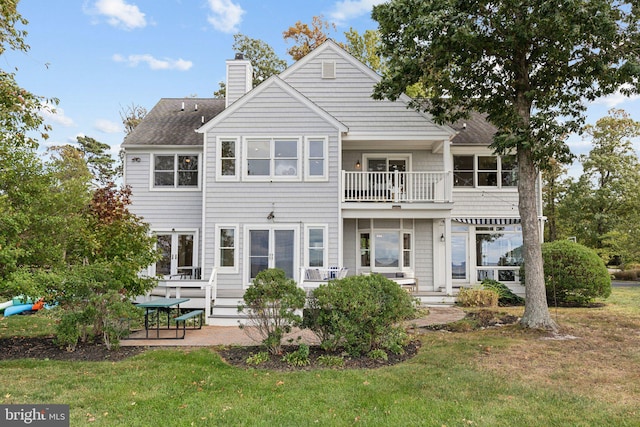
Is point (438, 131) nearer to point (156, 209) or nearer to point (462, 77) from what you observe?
point (462, 77)

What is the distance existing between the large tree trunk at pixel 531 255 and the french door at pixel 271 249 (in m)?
6.87

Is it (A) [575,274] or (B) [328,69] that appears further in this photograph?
(B) [328,69]

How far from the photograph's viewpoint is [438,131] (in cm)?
1464

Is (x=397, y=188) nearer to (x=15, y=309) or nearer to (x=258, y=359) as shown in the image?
(x=258, y=359)

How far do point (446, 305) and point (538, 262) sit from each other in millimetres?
4362

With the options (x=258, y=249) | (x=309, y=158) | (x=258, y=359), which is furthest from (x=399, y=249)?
(x=258, y=359)

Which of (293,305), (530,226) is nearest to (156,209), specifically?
(293,305)

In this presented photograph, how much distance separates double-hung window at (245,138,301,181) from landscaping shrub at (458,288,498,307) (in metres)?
6.87

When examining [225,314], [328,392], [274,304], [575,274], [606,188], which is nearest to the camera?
[328,392]

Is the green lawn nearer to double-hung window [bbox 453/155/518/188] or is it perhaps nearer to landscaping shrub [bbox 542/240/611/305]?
landscaping shrub [bbox 542/240/611/305]

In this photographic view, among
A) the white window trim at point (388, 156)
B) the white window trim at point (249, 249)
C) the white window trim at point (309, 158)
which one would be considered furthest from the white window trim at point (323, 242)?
the white window trim at point (388, 156)

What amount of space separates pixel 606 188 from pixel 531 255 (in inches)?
922

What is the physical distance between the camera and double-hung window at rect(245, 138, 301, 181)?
14039 millimetres

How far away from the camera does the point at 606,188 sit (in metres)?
28.3
